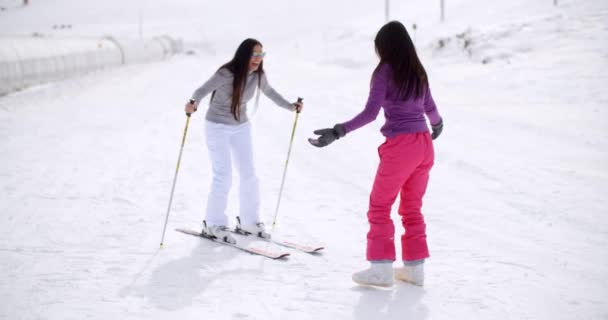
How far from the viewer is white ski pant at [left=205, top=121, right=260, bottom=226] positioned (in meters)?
5.30

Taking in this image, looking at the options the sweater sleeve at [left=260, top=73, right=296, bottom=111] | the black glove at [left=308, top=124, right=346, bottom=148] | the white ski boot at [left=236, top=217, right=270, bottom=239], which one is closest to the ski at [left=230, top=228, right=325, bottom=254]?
the white ski boot at [left=236, top=217, right=270, bottom=239]

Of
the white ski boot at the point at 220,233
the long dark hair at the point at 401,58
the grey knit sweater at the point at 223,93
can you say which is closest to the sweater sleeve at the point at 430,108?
the long dark hair at the point at 401,58

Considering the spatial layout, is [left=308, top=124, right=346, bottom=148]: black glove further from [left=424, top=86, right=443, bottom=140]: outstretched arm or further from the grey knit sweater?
the grey knit sweater

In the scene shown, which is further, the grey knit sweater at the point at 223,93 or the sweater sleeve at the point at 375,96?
the grey knit sweater at the point at 223,93

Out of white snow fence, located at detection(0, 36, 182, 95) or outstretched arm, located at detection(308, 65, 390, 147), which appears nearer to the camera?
outstretched arm, located at detection(308, 65, 390, 147)

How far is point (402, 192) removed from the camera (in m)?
4.39

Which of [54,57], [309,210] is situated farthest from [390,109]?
[54,57]

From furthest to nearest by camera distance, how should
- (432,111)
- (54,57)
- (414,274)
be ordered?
(54,57), (432,111), (414,274)

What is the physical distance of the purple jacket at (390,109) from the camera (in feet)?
13.3

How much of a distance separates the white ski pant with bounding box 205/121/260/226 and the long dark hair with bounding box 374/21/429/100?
1799 mm

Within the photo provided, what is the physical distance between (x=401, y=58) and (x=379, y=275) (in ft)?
5.16

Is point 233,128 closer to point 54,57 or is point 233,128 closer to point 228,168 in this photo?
point 228,168

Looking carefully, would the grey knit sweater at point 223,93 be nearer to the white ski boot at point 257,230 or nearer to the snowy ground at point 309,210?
the white ski boot at point 257,230

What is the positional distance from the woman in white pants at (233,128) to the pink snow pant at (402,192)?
1.58 m
